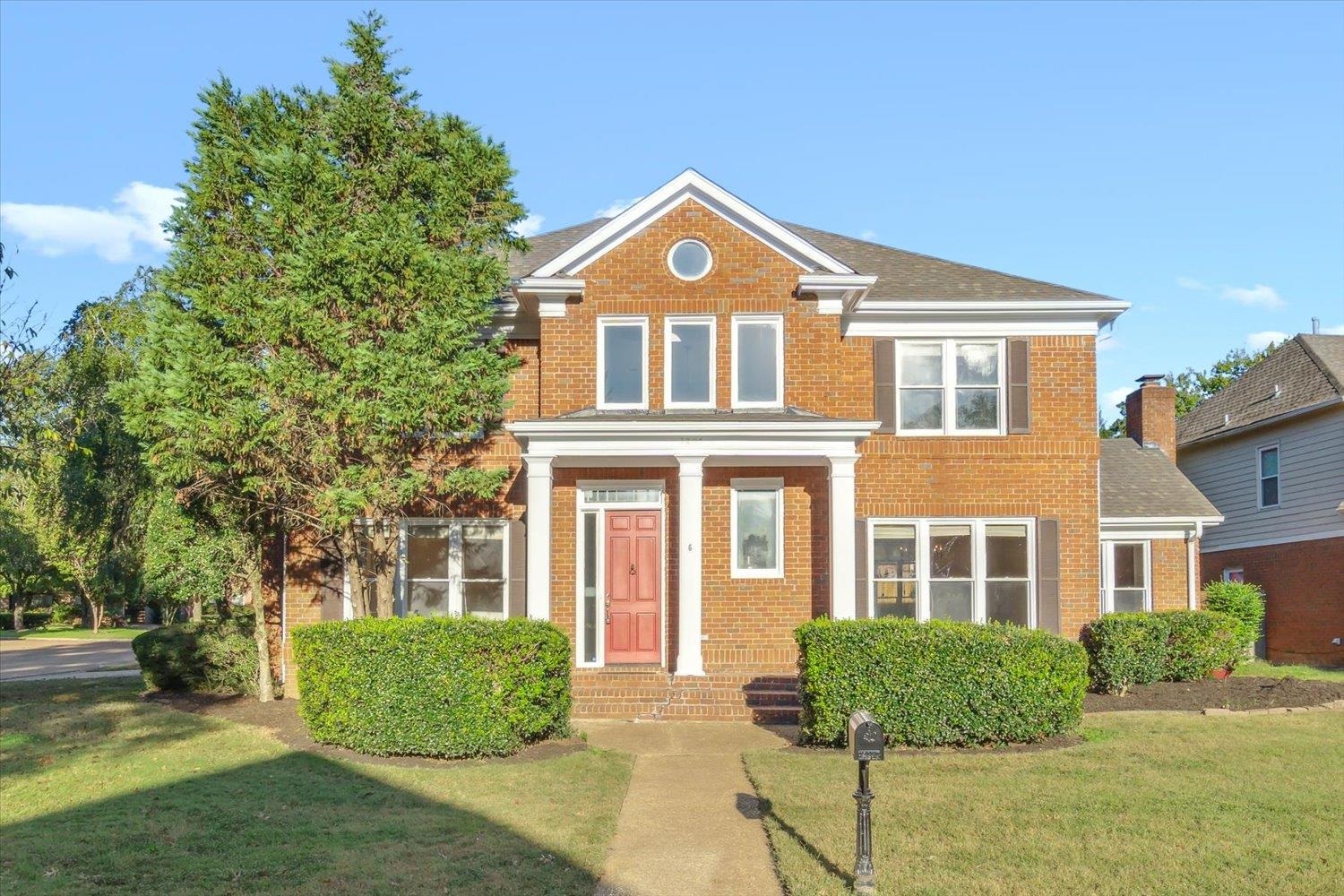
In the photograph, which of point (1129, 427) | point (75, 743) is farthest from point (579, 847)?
point (1129, 427)

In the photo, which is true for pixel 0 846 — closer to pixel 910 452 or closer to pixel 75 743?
pixel 75 743

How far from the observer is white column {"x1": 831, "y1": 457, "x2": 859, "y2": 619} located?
48.6ft

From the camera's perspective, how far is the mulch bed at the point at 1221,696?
572 inches

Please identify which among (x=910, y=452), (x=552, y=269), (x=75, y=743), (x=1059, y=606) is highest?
(x=552, y=269)

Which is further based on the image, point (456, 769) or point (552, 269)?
point (552, 269)

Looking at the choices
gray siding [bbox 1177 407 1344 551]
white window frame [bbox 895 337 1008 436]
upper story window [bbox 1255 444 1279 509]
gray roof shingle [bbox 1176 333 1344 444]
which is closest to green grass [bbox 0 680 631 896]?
white window frame [bbox 895 337 1008 436]

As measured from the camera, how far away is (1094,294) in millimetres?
16875

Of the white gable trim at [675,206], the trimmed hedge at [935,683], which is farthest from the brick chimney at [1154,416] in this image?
the trimmed hedge at [935,683]

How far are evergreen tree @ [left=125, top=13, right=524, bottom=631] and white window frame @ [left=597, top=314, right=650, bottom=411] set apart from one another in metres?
2.20

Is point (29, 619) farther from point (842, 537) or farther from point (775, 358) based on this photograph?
point (842, 537)

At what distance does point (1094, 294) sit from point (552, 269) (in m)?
8.18

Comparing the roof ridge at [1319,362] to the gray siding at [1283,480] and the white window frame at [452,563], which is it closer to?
the gray siding at [1283,480]

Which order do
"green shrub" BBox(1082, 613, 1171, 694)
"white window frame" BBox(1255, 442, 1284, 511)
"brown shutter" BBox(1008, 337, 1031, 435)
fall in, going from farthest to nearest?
"white window frame" BBox(1255, 442, 1284, 511) → "brown shutter" BBox(1008, 337, 1031, 435) → "green shrub" BBox(1082, 613, 1171, 694)

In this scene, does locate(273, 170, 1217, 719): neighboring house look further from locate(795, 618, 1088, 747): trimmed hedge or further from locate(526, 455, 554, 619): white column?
Result: locate(795, 618, 1088, 747): trimmed hedge
